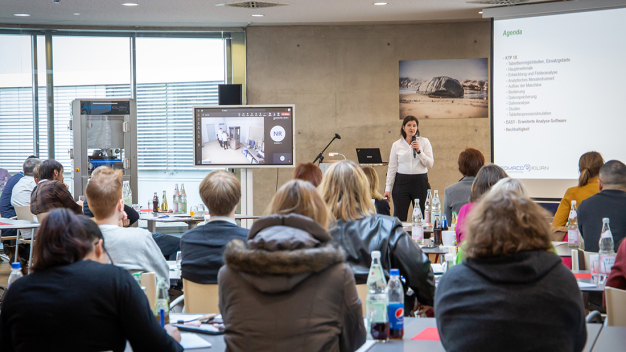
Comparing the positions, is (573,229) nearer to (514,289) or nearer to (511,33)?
(514,289)

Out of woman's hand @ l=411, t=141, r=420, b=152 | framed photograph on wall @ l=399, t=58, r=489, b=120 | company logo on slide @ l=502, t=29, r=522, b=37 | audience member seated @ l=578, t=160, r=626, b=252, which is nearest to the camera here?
audience member seated @ l=578, t=160, r=626, b=252

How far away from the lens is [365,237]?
2623mm

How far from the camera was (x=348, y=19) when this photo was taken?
8352 mm

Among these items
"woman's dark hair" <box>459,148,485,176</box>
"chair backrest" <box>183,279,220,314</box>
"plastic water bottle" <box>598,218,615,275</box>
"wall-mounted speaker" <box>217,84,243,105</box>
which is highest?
"wall-mounted speaker" <box>217,84,243,105</box>

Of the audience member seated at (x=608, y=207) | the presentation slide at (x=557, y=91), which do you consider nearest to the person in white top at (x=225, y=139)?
the presentation slide at (x=557, y=91)

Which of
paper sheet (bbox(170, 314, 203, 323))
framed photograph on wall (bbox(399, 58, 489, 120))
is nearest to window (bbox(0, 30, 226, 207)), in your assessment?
framed photograph on wall (bbox(399, 58, 489, 120))

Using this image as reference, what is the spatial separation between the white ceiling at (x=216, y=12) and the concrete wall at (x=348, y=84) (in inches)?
12.0

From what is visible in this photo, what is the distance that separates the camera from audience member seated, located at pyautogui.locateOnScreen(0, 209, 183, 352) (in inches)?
67.3

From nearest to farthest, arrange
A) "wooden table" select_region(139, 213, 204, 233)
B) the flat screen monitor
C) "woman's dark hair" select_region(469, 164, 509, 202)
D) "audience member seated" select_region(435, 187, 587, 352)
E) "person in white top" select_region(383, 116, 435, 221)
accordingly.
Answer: "audience member seated" select_region(435, 187, 587, 352) < "woman's dark hair" select_region(469, 164, 509, 202) < "wooden table" select_region(139, 213, 204, 233) < "person in white top" select_region(383, 116, 435, 221) < the flat screen monitor

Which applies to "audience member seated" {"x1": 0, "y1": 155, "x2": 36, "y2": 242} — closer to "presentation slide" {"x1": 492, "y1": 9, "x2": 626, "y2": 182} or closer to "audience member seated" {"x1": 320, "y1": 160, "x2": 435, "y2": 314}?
"audience member seated" {"x1": 320, "y1": 160, "x2": 435, "y2": 314}

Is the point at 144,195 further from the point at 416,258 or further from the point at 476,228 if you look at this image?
the point at 476,228

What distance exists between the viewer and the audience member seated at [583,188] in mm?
4590

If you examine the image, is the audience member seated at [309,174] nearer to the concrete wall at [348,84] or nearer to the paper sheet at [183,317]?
the paper sheet at [183,317]

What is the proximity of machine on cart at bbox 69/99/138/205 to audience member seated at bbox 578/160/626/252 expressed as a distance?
6410 millimetres
